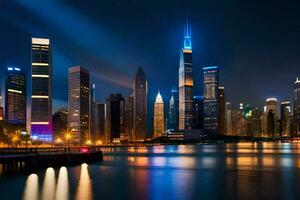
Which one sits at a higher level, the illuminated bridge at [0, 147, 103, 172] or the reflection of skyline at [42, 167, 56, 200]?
the illuminated bridge at [0, 147, 103, 172]

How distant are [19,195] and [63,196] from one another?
17.4 ft

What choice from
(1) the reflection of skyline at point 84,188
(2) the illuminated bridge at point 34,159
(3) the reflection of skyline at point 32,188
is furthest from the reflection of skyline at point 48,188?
(2) the illuminated bridge at point 34,159

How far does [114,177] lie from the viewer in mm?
75250

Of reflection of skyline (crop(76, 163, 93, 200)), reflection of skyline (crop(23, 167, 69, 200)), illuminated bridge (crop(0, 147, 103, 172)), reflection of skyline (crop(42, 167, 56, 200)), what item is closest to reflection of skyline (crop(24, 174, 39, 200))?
reflection of skyline (crop(23, 167, 69, 200))

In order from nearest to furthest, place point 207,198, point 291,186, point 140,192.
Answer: point 207,198
point 140,192
point 291,186

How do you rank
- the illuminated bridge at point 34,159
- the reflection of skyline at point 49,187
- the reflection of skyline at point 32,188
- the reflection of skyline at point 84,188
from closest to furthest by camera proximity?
the reflection of skyline at point 32,188
the reflection of skyline at point 49,187
the reflection of skyline at point 84,188
the illuminated bridge at point 34,159

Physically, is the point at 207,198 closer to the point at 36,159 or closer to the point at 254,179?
the point at 254,179

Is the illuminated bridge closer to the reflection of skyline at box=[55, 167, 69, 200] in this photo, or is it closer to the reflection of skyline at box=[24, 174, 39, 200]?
the reflection of skyline at box=[24, 174, 39, 200]

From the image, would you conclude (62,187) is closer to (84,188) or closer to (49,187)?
(49,187)

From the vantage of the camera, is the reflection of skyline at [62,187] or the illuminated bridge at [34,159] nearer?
the reflection of skyline at [62,187]

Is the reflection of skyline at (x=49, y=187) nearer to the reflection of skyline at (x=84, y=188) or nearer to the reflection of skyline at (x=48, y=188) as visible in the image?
the reflection of skyline at (x=48, y=188)

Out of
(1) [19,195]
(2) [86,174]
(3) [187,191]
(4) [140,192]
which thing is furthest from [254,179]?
(1) [19,195]

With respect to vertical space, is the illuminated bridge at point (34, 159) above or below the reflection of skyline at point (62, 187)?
above

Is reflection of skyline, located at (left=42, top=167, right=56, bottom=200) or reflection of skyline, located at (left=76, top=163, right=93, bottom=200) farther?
reflection of skyline, located at (left=76, top=163, right=93, bottom=200)
